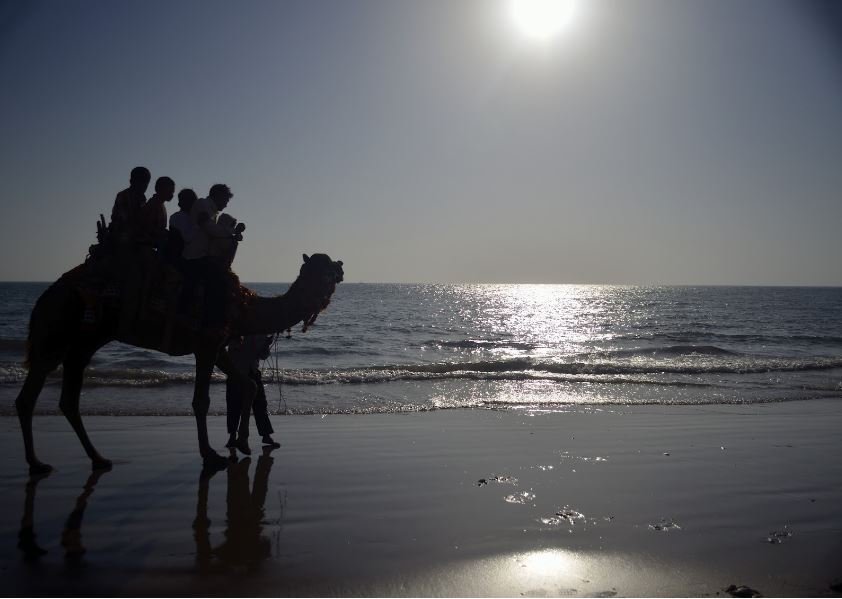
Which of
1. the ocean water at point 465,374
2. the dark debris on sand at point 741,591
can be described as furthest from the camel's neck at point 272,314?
the dark debris on sand at point 741,591

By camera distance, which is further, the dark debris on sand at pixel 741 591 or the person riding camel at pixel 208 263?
the person riding camel at pixel 208 263

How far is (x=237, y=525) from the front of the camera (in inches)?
217

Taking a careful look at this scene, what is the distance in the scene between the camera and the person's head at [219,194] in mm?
7609

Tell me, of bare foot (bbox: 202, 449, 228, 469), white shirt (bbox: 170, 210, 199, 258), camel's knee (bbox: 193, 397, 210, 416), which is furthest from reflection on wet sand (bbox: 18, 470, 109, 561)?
white shirt (bbox: 170, 210, 199, 258)

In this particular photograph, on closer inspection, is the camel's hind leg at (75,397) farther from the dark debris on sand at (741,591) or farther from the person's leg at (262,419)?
the dark debris on sand at (741,591)

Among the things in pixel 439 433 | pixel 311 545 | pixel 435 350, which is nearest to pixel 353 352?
pixel 435 350

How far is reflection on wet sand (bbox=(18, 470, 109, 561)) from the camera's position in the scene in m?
4.77

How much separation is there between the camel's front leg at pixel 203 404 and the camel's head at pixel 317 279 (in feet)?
3.82

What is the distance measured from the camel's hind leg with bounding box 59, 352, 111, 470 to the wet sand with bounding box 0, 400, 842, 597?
20 centimetres

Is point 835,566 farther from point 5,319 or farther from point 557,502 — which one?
point 5,319

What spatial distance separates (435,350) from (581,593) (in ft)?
93.5

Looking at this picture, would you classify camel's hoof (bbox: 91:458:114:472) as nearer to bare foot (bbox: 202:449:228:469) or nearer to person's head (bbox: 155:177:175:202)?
bare foot (bbox: 202:449:228:469)

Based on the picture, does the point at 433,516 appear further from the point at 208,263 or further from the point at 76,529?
the point at 208,263

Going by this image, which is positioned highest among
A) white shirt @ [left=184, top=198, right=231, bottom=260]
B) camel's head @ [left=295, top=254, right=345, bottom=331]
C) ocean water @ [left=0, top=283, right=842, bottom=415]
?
white shirt @ [left=184, top=198, right=231, bottom=260]
